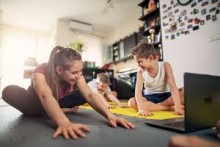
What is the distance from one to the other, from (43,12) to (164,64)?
128 inches

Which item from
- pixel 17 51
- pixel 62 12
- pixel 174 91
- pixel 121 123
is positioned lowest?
pixel 121 123

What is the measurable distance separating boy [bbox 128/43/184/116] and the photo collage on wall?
2.94 feet

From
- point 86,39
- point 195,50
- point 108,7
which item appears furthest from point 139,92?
point 86,39

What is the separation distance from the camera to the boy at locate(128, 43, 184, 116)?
4.32 feet

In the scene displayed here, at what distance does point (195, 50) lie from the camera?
2.01 m

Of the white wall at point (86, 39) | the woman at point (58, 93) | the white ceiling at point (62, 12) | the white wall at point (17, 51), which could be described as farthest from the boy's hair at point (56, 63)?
the white wall at point (17, 51)

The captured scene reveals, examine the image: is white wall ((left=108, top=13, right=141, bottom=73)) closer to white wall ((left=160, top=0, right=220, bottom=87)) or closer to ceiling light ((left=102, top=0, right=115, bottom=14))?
ceiling light ((left=102, top=0, right=115, bottom=14))

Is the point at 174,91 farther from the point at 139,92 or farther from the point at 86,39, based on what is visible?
the point at 86,39

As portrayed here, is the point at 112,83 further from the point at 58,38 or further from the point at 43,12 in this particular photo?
the point at 43,12

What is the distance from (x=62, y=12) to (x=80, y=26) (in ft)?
1.87

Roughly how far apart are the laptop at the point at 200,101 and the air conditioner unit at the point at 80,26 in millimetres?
3923

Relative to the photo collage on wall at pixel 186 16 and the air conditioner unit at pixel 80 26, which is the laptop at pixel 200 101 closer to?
the photo collage on wall at pixel 186 16

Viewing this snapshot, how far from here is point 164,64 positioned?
1.43m

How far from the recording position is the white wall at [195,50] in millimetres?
1817
